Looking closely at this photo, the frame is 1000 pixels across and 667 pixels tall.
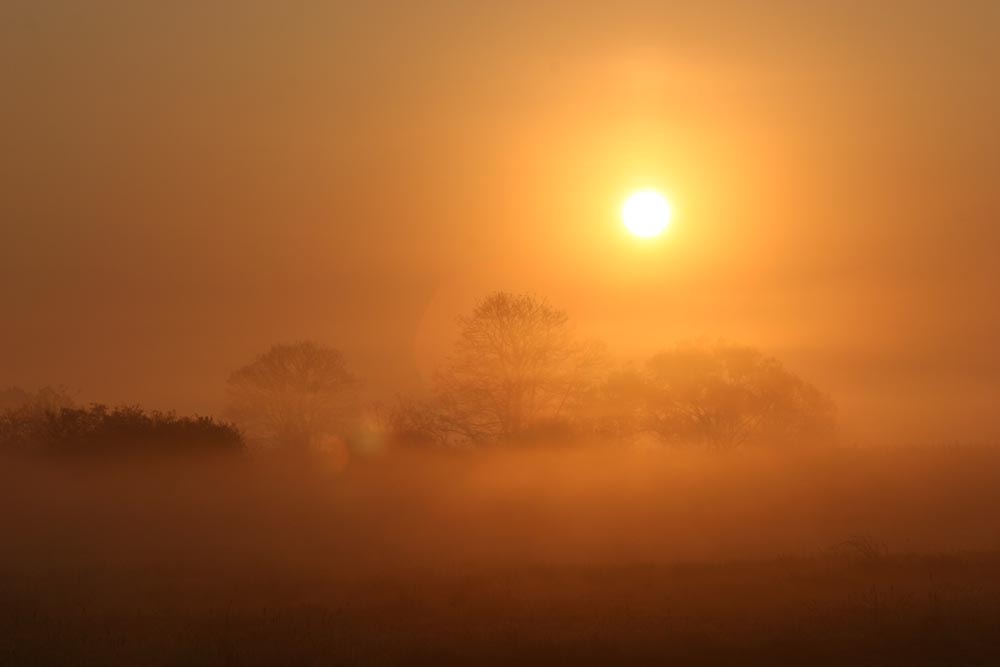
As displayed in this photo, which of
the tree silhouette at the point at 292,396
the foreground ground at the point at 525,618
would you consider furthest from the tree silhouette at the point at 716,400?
the foreground ground at the point at 525,618

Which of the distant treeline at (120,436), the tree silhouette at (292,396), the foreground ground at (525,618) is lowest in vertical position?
the foreground ground at (525,618)

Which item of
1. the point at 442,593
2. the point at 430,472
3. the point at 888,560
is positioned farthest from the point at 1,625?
the point at 430,472

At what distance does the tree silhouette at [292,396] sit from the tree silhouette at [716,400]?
14.7 meters

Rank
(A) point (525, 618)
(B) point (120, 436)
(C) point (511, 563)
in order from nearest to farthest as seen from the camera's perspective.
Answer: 1. (A) point (525, 618)
2. (C) point (511, 563)
3. (B) point (120, 436)

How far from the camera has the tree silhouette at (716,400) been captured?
58.1 m

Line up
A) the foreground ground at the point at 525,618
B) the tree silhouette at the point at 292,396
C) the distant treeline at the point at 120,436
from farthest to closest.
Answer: the tree silhouette at the point at 292,396
the distant treeline at the point at 120,436
the foreground ground at the point at 525,618

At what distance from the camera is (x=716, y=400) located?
193 ft

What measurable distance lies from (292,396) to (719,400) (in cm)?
2302

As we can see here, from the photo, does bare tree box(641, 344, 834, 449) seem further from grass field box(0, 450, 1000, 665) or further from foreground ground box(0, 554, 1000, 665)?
foreground ground box(0, 554, 1000, 665)

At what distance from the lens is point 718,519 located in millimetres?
31469

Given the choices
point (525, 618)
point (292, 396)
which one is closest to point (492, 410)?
point (292, 396)

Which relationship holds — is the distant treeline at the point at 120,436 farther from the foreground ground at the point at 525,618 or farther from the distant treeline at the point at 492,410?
the foreground ground at the point at 525,618

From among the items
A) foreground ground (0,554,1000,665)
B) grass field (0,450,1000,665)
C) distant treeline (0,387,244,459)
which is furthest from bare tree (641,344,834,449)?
foreground ground (0,554,1000,665)

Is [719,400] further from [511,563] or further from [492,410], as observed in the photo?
[511,563]
